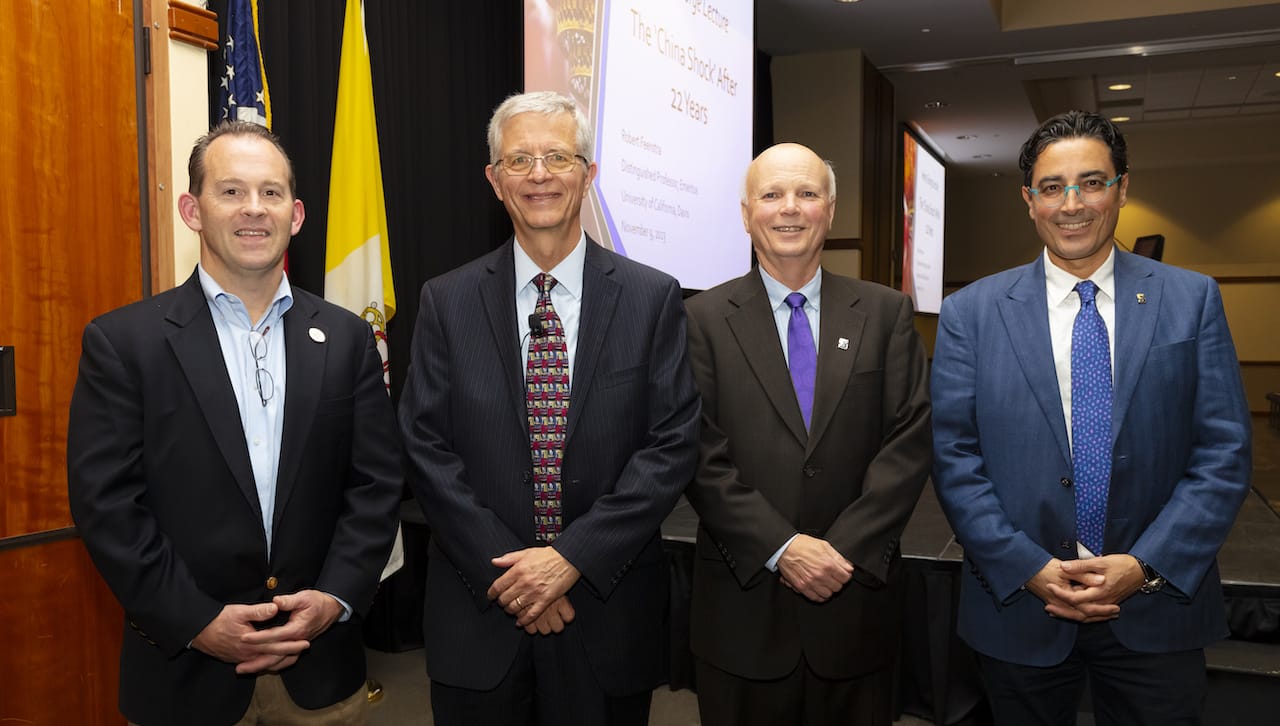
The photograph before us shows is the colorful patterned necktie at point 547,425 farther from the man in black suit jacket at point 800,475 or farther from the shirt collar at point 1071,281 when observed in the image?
the shirt collar at point 1071,281

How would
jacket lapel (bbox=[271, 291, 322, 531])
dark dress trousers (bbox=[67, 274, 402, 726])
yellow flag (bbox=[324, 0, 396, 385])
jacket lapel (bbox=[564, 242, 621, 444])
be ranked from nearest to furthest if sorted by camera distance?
dark dress trousers (bbox=[67, 274, 402, 726]) → jacket lapel (bbox=[271, 291, 322, 531]) → jacket lapel (bbox=[564, 242, 621, 444]) → yellow flag (bbox=[324, 0, 396, 385])

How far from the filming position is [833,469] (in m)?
1.96

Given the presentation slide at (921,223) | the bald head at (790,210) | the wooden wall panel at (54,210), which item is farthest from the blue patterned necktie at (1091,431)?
the presentation slide at (921,223)

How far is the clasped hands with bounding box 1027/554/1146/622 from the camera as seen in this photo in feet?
6.01

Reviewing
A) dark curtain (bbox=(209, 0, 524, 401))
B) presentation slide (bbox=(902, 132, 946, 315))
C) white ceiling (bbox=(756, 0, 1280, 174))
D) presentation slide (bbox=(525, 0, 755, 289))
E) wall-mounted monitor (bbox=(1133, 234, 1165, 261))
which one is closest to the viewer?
dark curtain (bbox=(209, 0, 524, 401))

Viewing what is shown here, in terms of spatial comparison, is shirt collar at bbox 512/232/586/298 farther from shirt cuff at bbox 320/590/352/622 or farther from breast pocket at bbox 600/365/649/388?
shirt cuff at bbox 320/590/352/622

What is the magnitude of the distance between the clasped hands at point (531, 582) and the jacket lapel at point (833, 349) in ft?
1.92

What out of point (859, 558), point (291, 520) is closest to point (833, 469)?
point (859, 558)

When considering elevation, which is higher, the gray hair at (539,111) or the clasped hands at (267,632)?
the gray hair at (539,111)

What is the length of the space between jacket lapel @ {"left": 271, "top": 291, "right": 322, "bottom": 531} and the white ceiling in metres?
5.13

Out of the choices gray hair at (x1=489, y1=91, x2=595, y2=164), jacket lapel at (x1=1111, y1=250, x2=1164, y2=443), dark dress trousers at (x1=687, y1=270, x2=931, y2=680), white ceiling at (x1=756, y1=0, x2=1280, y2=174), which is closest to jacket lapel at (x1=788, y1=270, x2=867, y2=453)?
dark dress trousers at (x1=687, y1=270, x2=931, y2=680)

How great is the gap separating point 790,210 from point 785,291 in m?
0.18

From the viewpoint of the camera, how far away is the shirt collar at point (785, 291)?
2107 mm

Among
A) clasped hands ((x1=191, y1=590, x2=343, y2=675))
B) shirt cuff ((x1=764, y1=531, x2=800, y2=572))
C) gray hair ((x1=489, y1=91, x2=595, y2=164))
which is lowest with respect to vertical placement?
clasped hands ((x1=191, y1=590, x2=343, y2=675))
